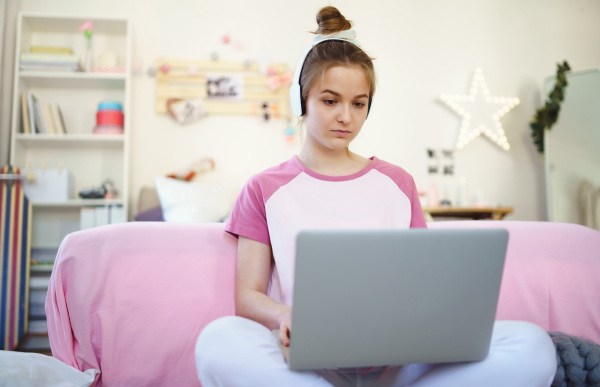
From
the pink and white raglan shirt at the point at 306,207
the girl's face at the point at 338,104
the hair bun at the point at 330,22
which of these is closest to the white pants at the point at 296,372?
the pink and white raglan shirt at the point at 306,207

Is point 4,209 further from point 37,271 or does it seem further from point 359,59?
point 359,59

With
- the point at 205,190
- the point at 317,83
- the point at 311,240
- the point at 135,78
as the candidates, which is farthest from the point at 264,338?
the point at 135,78

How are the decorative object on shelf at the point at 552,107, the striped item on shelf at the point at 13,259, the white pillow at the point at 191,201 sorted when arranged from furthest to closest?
the decorative object on shelf at the point at 552,107 → the white pillow at the point at 191,201 → the striped item on shelf at the point at 13,259

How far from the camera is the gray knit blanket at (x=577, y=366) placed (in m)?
1.08

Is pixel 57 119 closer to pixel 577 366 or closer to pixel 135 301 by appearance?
pixel 135 301

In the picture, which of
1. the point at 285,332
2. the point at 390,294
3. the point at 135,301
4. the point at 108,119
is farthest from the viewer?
the point at 108,119

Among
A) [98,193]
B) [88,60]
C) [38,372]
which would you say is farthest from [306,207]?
[88,60]

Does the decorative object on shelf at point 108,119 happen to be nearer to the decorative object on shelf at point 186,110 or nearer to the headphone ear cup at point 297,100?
the decorative object on shelf at point 186,110

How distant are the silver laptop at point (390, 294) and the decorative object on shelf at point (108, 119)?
2.71m

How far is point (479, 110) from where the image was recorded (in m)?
3.70

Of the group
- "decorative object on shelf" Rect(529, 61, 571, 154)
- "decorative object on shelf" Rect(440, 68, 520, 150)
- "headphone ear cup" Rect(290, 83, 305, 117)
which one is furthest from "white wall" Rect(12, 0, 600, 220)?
"headphone ear cup" Rect(290, 83, 305, 117)

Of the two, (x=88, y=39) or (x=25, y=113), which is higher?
(x=88, y=39)

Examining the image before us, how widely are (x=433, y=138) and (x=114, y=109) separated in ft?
7.10

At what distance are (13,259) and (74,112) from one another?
1.08 m
